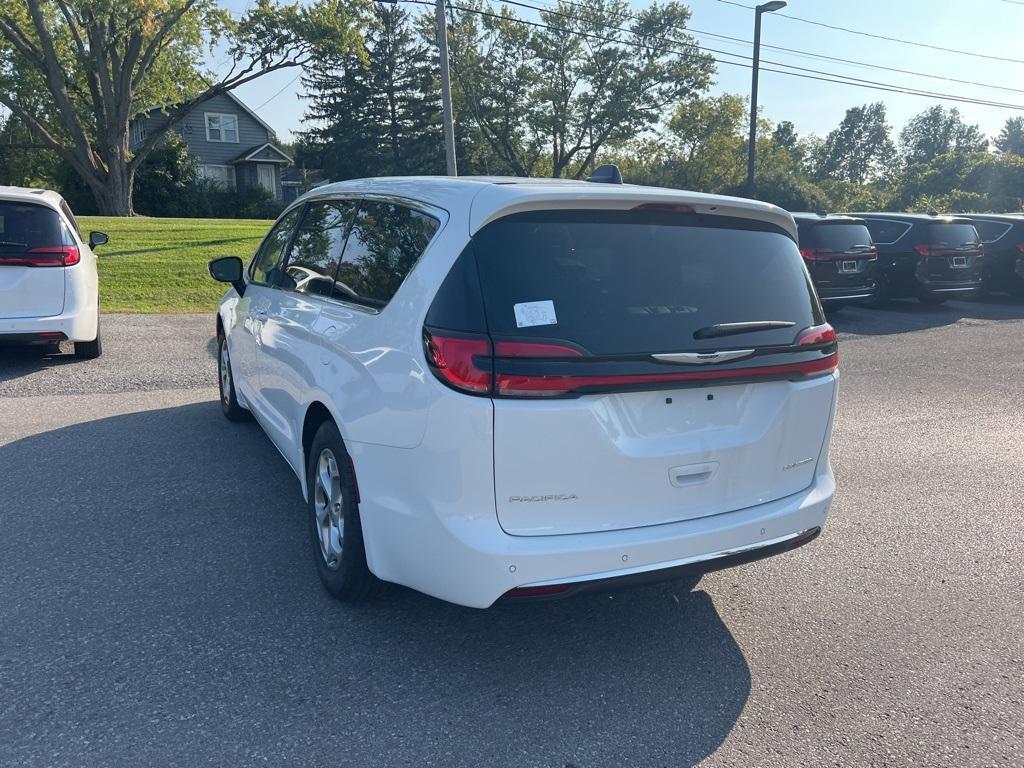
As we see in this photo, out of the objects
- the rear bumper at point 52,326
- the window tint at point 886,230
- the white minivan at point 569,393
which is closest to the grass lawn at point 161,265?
the rear bumper at point 52,326

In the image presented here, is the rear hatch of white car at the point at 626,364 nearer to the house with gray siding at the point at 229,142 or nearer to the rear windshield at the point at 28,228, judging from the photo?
the rear windshield at the point at 28,228

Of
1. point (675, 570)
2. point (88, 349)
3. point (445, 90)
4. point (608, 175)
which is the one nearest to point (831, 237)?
point (608, 175)

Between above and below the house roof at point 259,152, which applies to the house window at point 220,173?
below

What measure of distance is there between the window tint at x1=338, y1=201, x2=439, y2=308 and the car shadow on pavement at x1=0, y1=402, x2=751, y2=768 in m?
1.29

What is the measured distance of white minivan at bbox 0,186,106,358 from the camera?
7.73m

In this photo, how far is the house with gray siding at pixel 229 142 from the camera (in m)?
51.2

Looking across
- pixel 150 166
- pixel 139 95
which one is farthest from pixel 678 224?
pixel 150 166

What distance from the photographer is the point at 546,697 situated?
10.0ft

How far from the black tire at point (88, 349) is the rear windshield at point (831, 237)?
972 cm

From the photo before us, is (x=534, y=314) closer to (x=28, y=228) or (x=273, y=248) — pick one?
(x=273, y=248)

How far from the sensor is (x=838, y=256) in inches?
511

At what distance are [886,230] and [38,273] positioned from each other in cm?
1325

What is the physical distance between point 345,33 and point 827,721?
34.4 metres

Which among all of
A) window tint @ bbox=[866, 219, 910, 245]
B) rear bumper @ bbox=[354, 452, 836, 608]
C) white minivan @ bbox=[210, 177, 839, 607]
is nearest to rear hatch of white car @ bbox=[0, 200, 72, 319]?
white minivan @ bbox=[210, 177, 839, 607]
